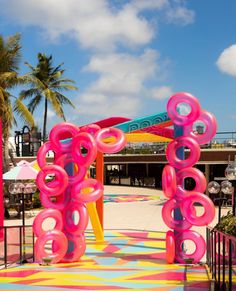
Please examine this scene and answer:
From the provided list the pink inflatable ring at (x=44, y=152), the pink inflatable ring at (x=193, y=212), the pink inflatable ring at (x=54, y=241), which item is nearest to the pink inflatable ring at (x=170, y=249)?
the pink inflatable ring at (x=193, y=212)

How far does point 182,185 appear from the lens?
33.7ft

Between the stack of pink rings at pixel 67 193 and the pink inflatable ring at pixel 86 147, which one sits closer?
the stack of pink rings at pixel 67 193

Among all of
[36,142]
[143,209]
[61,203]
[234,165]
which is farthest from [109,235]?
[36,142]

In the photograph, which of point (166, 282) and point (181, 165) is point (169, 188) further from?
point (166, 282)

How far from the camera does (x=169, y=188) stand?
1014cm

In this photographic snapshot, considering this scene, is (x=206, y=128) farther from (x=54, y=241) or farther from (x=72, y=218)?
(x=54, y=241)

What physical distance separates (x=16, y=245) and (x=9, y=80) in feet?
47.5

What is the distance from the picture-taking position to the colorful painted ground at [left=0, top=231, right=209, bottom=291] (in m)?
7.94

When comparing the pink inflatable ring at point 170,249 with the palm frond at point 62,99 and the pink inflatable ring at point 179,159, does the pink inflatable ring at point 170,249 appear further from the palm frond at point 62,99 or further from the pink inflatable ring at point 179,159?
the palm frond at point 62,99

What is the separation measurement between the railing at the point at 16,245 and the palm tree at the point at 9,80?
42.0 feet

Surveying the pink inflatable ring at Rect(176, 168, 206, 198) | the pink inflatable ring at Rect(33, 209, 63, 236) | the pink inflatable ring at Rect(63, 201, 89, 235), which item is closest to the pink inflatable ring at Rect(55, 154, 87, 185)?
the pink inflatable ring at Rect(63, 201, 89, 235)

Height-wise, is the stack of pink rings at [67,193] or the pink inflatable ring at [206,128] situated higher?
the pink inflatable ring at [206,128]

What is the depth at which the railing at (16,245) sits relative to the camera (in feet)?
31.6

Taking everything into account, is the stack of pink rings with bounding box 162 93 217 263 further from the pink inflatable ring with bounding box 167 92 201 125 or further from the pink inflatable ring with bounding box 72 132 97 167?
the pink inflatable ring with bounding box 72 132 97 167
